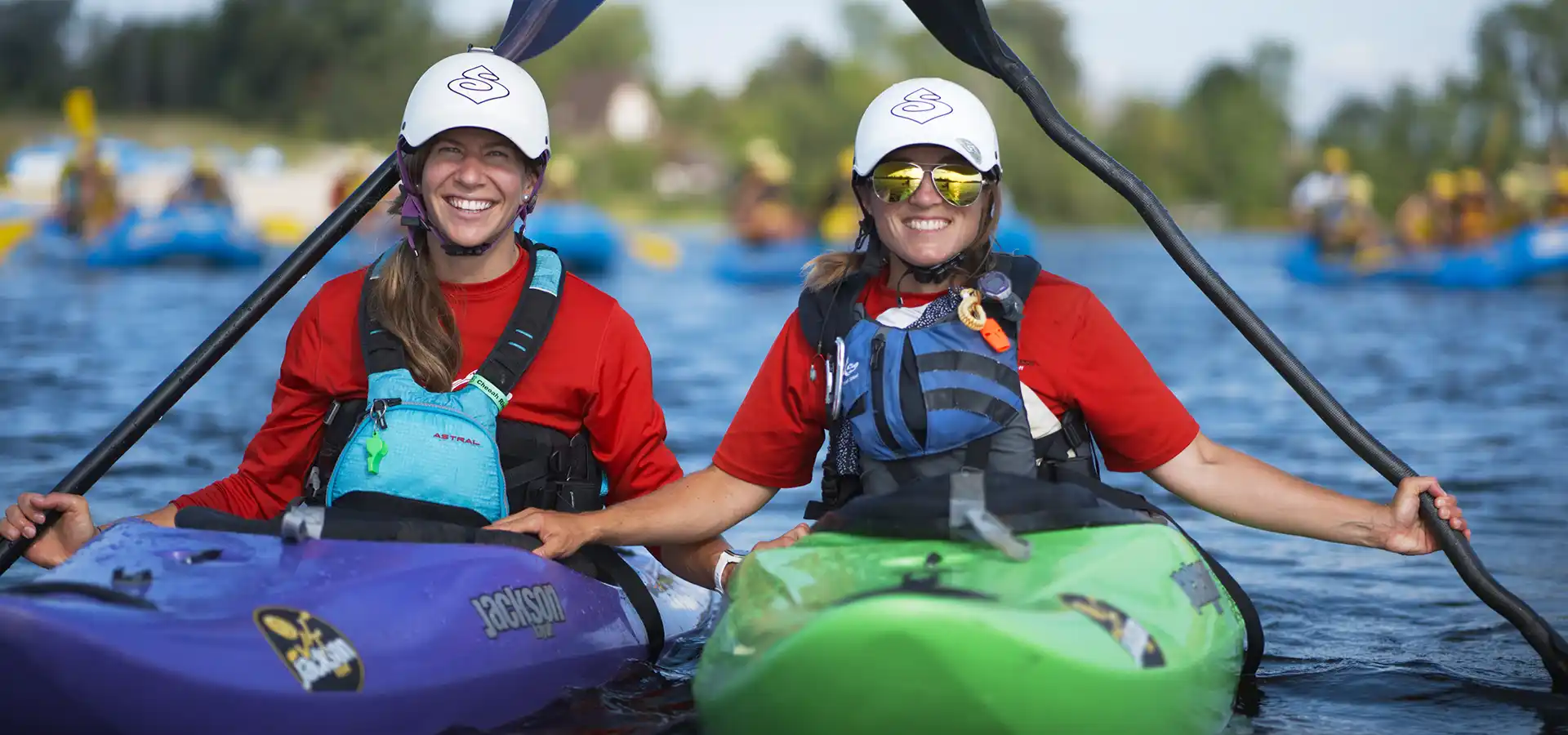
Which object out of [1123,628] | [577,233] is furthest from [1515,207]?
[1123,628]

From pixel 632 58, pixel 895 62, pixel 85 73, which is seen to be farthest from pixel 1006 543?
pixel 632 58

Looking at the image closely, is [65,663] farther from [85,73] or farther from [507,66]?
[85,73]

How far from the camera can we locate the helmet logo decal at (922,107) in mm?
3416

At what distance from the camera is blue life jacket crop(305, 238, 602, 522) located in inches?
148

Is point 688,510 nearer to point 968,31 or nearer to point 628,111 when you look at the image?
point 968,31

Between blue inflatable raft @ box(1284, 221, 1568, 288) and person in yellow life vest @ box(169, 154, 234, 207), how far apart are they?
1587 cm

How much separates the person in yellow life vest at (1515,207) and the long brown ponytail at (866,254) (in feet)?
67.4

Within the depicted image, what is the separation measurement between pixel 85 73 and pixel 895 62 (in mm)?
30643

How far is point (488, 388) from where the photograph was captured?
12.4 ft

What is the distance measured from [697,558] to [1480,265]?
62.1 feet

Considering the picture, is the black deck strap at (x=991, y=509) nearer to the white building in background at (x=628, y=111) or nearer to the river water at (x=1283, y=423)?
the river water at (x=1283, y=423)

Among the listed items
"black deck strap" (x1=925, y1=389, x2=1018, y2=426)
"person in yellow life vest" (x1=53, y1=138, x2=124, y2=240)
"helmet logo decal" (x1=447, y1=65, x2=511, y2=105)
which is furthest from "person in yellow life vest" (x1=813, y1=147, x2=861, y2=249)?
"black deck strap" (x1=925, y1=389, x2=1018, y2=426)

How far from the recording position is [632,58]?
80625 mm

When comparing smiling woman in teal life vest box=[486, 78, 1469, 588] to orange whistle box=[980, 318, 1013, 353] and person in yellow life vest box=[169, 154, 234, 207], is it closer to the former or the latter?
orange whistle box=[980, 318, 1013, 353]
